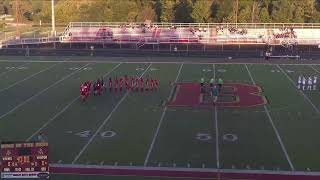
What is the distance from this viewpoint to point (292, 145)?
53.6 ft

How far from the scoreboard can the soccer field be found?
4269 mm

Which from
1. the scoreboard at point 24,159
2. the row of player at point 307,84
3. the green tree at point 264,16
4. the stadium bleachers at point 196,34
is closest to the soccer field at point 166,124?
the row of player at point 307,84

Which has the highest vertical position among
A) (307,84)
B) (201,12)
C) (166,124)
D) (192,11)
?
(192,11)

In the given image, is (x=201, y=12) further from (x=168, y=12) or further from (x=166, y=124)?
(x=166, y=124)

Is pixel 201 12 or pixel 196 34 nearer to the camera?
pixel 196 34

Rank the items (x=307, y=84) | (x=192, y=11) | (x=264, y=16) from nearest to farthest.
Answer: (x=307, y=84) → (x=264, y=16) → (x=192, y=11)

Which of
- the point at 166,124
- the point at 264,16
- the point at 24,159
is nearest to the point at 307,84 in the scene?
the point at 166,124

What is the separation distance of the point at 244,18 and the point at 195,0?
21.2ft

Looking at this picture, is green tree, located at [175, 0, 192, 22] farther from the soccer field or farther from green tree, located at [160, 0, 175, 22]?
the soccer field

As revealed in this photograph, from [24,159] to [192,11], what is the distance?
51531 mm

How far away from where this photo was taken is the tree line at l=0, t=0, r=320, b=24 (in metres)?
59.0

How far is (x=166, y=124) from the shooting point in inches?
742

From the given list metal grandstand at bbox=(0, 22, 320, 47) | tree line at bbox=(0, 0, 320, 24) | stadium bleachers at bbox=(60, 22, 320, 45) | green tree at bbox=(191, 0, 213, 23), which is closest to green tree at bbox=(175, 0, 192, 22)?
tree line at bbox=(0, 0, 320, 24)

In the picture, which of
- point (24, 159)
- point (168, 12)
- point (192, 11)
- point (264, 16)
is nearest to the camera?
point (24, 159)
